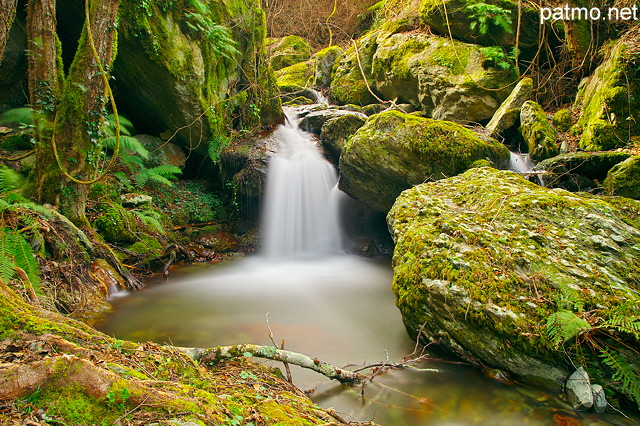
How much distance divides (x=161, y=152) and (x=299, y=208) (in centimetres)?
344

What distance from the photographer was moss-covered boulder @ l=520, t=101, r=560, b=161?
6422 millimetres

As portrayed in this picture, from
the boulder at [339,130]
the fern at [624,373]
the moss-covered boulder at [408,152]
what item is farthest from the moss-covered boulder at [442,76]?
the fern at [624,373]

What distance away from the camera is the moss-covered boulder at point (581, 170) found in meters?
5.52

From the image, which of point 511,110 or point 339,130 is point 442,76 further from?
point 339,130

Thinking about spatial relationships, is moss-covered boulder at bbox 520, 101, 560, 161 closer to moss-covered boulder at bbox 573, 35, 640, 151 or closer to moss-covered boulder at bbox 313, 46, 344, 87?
moss-covered boulder at bbox 573, 35, 640, 151

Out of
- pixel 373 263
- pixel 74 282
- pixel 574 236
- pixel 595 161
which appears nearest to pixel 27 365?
pixel 74 282

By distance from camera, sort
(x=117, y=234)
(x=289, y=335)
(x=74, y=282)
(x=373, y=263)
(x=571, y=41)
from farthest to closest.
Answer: (x=571, y=41), (x=373, y=263), (x=117, y=234), (x=74, y=282), (x=289, y=335)

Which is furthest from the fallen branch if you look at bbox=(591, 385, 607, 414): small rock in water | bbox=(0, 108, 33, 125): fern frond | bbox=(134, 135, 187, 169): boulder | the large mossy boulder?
bbox=(134, 135, 187, 169): boulder

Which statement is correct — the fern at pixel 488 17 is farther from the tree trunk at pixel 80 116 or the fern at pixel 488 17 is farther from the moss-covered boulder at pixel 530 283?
the tree trunk at pixel 80 116

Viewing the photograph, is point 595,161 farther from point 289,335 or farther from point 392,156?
point 289,335

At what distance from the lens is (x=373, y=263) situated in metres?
7.01

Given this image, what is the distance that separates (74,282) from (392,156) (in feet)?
16.9

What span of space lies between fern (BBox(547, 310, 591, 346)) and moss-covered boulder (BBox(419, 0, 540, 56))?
8636mm

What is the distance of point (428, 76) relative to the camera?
371 inches
